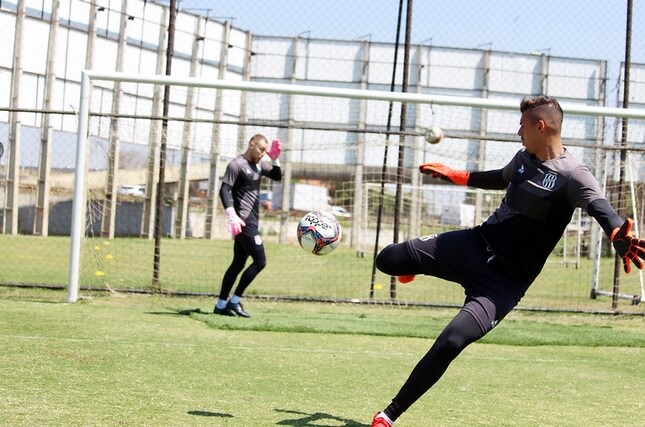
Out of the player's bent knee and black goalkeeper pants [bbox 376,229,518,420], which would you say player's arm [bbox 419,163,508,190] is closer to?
black goalkeeper pants [bbox 376,229,518,420]

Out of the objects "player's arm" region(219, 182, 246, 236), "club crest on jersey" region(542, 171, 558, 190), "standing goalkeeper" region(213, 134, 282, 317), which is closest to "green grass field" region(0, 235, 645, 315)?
"standing goalkeeper" region(213, 134, 282, 317)

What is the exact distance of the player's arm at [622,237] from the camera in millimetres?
4684

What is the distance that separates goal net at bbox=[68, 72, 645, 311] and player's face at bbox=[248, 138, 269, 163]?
1102 millimetres

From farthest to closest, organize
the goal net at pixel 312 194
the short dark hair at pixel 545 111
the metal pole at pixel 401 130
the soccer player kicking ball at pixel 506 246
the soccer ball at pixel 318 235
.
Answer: the metal pole at pixel 401 130
the goal net at pixel 312 194
the soccer ball at pixel 318 235
the short dark hair at pixel 545 111
the soccer player kicking ball at pixel 506 246

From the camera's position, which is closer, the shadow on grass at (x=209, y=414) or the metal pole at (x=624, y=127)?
the shadow on grass at (x=209, y=414)

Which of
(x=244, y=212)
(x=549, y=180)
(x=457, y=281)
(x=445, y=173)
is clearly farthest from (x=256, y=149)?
(x=549, y=180)

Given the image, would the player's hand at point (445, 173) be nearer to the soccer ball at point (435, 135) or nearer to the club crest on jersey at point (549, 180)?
the club crest on jersey at point (549, 180)

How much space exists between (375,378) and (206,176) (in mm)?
16433

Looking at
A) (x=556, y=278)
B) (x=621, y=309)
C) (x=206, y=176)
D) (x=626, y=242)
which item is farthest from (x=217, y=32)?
(x=626, y=242)

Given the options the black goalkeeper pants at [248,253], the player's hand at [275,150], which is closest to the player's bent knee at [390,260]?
the black goalkeeper pants at [248,253]

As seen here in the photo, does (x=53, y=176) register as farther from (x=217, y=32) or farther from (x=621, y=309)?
(x=621, y=309)

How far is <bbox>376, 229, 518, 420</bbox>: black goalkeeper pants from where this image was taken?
5254 mm

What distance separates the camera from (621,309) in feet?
46.6

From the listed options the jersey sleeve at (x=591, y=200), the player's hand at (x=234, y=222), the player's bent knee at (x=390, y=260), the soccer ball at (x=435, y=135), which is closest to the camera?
the jersey sleeve at (x=591, y=200)
